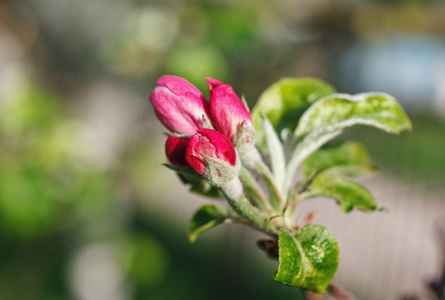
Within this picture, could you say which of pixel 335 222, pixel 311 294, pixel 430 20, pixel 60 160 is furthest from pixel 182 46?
pixel 430 20

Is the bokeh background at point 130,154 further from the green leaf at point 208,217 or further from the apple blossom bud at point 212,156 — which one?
the apple blossom bud at point 212,156

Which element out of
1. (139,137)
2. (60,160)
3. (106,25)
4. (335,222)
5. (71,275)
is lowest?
(335,222)

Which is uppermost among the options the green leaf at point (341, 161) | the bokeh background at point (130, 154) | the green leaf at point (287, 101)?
the green leaf at point (287, 101)

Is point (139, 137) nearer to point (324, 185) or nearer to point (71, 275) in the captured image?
point (71, 275)

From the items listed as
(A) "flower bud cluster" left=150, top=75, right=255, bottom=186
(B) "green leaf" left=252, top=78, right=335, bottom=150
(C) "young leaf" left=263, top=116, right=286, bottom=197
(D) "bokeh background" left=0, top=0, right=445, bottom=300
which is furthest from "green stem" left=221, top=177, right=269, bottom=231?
(D) "bokeh background" left=0, top=0, right=445, bottom=300

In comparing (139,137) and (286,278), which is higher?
(286,278)

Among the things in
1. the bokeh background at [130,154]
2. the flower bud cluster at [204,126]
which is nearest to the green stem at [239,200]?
the flower bud cluster at [204,126]

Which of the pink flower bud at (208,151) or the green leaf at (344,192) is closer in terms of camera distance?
the pink flower bud at (208,151)
